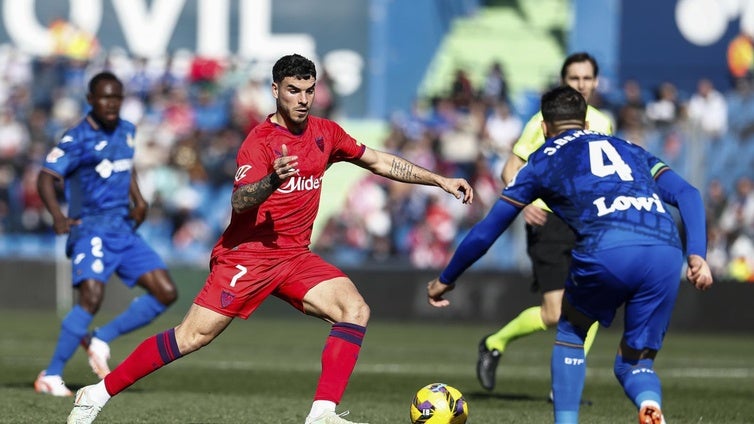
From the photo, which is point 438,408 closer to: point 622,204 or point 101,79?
point 622,204

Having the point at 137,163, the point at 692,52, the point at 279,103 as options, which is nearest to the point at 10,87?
the point at 137,163

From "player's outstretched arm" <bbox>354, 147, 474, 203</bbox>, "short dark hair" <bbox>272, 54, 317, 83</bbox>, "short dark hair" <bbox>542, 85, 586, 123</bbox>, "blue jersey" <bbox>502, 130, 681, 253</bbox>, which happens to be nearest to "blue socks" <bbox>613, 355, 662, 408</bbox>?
"blue jersey" <bbox>502, 130, 681, 253</bbox>

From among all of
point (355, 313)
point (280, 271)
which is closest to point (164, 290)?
point (280, 271)

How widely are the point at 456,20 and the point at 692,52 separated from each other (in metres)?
4.85

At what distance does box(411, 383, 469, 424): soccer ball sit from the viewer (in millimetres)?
7320

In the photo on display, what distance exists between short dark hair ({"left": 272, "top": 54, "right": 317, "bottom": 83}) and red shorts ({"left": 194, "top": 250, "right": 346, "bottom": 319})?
3.43ft

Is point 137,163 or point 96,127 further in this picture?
point 137,163

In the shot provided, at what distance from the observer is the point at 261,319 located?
2159cm

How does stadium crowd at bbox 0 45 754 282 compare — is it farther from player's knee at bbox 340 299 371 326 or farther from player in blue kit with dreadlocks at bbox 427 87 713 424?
player in blue kit with dreadlocks at bbox 427 87 713 424

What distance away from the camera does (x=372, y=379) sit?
38.2ft

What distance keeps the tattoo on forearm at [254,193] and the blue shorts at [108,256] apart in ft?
12.0

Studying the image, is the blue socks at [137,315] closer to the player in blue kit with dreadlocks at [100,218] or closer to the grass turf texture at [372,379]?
the player in blue kit with dreadlocks at [100,218]

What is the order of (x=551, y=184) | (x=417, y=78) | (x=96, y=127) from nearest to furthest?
1. (x=551, y=184)
2. (x=96, y=127)
3. (x=417, y=78)

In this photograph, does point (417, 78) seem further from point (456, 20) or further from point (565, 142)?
point (565, 142)
